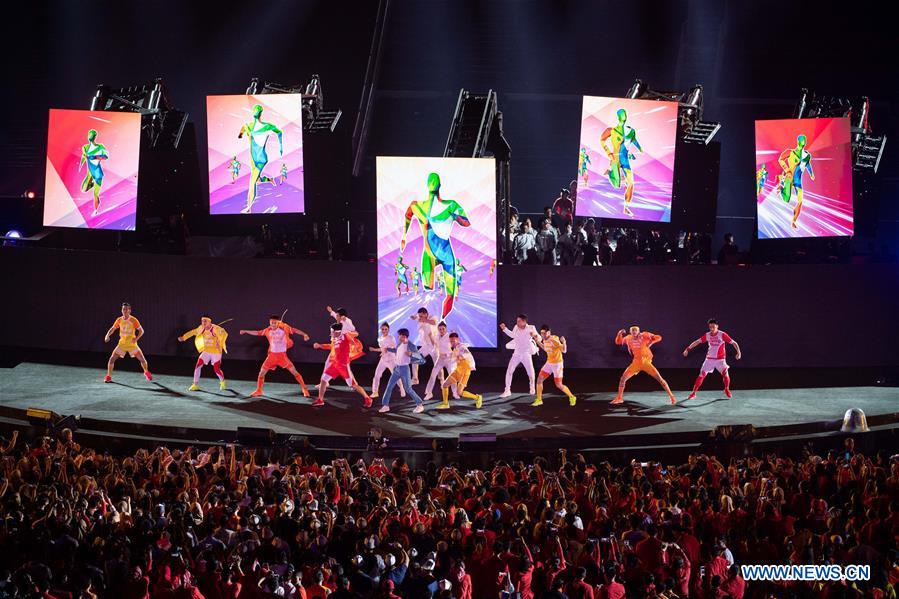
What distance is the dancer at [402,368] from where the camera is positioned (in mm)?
17703

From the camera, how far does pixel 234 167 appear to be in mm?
21641

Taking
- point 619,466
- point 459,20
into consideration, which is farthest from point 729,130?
point 619,466

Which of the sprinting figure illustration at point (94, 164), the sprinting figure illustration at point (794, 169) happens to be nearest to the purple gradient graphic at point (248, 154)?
the sprinting figure illustration at point (94, 164)

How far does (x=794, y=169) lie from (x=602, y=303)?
4.63 m

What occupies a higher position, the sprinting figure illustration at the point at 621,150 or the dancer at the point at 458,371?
the sprinting figure illustration at the point at 621,150

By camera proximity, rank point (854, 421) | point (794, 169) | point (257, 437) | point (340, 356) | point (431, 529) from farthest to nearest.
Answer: point (794, 169) < point (340, 356) < point (854, 421) < point (257, 437) < point (431, 529)

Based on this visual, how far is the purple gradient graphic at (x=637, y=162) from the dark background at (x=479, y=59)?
4628 mm

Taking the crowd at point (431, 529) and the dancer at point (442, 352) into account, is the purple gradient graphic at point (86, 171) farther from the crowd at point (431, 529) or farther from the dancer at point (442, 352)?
the crowd at point (431, 529)

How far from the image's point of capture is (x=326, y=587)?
8375mm

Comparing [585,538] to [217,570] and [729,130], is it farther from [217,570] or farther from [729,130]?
[729,130]

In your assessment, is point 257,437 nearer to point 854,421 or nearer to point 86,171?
point 854,421

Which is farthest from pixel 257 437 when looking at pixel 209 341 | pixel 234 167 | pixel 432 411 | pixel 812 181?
pixel 812 181

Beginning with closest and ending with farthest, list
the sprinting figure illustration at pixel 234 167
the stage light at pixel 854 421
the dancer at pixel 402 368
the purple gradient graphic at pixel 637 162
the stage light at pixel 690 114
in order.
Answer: the stage light at pixel 854 421 → the dancer at pixel 402 368 → the purple gradient graphic at pixel 637 162 → the sprinting figure illustration at pixel 234 167 → the stage light at pixel 690 114

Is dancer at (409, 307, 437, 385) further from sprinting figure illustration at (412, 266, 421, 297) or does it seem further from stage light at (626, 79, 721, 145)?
stage light at (626, 79, 721, 145)
